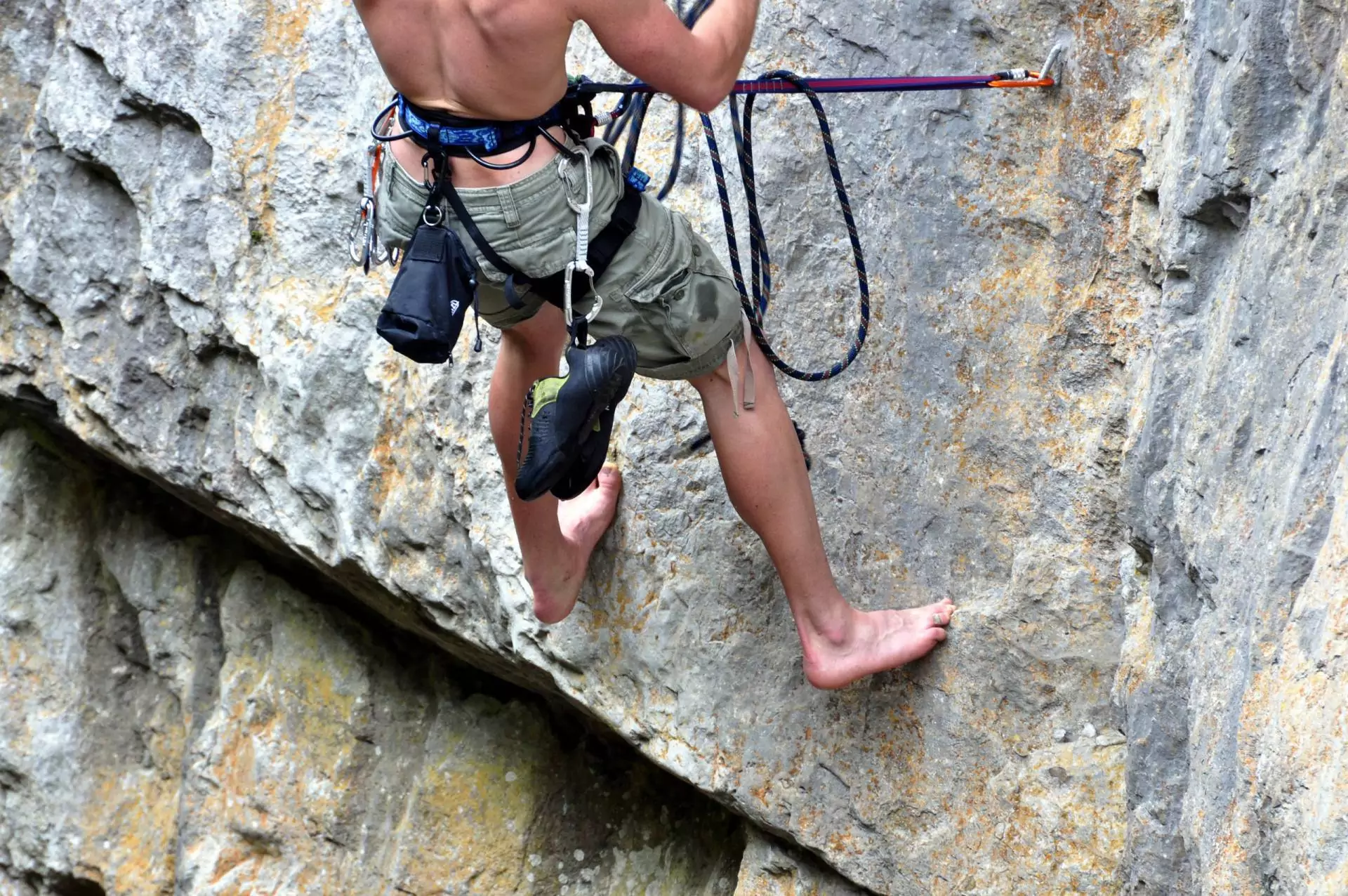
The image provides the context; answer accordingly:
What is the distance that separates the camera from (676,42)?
1937 mm

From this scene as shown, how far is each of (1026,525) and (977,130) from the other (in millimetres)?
775

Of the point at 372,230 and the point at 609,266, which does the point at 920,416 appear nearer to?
the point at 609,266

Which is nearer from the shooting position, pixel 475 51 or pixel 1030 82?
pixel 475 51

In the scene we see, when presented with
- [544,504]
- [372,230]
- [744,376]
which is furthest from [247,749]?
[744,376]

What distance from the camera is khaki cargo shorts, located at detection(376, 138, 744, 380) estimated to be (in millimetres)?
2137

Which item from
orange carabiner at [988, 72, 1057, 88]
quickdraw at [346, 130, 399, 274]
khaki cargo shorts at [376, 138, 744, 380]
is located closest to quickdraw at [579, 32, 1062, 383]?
orange carabiner at [988, 72, 1057, 88]

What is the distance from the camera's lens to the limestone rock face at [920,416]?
1.88 m

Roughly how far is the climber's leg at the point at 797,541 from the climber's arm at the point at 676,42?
1.82 feet

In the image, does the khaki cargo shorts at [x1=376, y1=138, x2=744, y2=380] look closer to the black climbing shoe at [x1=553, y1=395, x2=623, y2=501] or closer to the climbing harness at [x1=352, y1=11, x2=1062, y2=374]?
the climbing harness at [x1=352, y1=11, x2=1062, y2=374]

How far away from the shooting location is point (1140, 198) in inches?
95.5

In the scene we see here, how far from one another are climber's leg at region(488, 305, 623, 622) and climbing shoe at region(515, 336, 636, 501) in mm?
371

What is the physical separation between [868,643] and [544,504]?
679 millimetres

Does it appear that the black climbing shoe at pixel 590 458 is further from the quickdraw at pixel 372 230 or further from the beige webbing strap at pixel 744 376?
the quickdraw at pixel 372 230

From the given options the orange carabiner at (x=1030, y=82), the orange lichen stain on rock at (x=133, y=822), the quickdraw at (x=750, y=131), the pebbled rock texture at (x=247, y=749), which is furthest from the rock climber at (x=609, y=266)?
the orange lichen stain on rock at (x=133, y=822)
